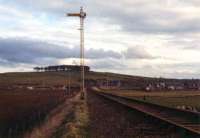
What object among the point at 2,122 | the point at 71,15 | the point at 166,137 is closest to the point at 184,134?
the point at 166,137

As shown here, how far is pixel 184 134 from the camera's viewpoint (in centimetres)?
1598

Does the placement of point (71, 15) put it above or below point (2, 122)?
above

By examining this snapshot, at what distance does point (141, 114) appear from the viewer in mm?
25938

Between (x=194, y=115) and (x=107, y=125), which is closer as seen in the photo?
(x=107, y=125)

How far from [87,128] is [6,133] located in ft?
42.7

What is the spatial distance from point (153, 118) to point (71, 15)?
61706 mm

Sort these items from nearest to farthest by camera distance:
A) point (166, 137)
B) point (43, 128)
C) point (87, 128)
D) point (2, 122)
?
point (166, 137) < point (87, 128) < point (43, 128) < point (2, 122)

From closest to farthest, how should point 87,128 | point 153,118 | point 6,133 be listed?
point 87,128 → point 153,118 → point 6,133

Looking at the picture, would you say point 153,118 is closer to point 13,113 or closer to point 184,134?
point 184,134

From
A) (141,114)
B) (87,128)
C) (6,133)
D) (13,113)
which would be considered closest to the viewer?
Answer: (87,128)

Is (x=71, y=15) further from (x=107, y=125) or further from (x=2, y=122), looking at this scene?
(x=107, y=125)

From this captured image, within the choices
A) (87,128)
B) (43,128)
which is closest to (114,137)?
(87,128)

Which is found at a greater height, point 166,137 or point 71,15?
point 71,15

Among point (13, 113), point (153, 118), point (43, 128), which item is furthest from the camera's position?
point (13, 113)
